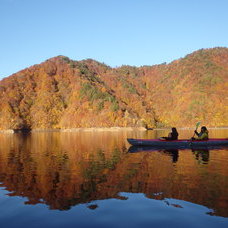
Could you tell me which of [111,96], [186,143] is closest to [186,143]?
[186,143]

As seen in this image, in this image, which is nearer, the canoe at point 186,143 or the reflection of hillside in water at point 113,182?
the reflection of hillside in water at point 113,182

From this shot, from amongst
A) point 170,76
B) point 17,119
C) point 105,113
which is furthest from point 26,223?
point 170,76

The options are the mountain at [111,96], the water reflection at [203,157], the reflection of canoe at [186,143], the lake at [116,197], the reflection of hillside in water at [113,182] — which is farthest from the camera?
the mountain at [111,96]

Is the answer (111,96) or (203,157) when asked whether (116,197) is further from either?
(111,96)

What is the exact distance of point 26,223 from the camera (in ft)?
33.9

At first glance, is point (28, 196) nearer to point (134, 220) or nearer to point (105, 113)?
point (134, 220)

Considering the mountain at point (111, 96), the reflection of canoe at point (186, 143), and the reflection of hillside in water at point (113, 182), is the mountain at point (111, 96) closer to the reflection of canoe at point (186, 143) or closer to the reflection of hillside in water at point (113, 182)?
the reflection of canoe at point (186, 143)

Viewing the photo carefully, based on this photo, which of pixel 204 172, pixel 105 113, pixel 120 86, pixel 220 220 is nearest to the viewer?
pixel 220 220

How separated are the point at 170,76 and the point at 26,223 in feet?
587

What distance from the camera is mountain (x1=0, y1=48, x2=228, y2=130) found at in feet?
445

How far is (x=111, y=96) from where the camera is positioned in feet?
480

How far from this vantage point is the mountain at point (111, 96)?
135625 millimetres

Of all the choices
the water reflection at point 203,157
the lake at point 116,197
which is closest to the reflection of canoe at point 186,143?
the water reflection at point 203,157

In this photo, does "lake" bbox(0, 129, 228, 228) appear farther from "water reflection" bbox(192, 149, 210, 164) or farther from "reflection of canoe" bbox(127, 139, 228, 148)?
"reflection of canoe" bbox(127, 139, 228, 148)
